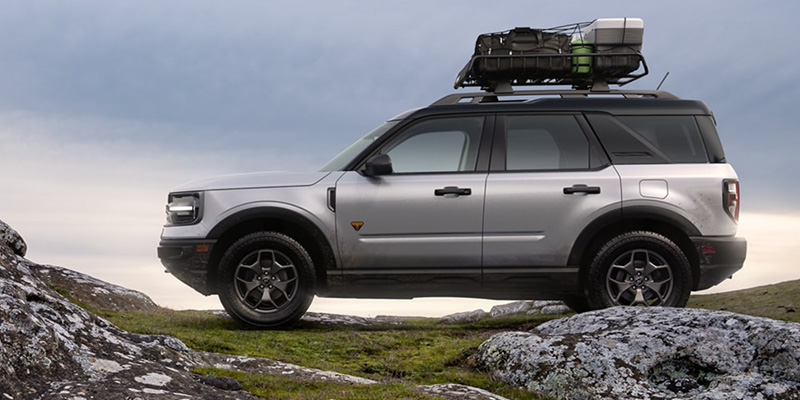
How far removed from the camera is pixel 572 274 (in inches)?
330

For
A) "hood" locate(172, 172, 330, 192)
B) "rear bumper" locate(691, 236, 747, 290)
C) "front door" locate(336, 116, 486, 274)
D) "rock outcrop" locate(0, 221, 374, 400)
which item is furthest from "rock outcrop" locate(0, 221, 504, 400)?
"rear bumper" locate(691, 236, 747, 290)

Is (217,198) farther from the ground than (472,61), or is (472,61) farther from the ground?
(472,61)

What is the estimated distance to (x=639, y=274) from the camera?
852 centimetres

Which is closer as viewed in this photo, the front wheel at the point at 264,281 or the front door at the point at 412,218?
the front door at the point at 412,218

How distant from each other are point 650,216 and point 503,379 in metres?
3.24

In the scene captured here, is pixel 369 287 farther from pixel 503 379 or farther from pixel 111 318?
pixel 111 318


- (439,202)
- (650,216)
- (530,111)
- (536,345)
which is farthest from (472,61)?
(536,345)

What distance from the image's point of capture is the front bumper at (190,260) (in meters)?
8.56

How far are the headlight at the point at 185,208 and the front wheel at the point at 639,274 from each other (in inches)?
169

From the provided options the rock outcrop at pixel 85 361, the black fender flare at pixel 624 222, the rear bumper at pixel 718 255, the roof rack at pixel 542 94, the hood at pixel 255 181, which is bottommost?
the rock outcrop at pixel 85 361

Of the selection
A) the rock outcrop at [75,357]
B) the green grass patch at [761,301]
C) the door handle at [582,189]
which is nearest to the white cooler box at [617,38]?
the door handle at [582,189]

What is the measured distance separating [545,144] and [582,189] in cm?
67

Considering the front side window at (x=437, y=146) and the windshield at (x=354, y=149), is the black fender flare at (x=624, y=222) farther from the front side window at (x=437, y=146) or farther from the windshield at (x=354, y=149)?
the windshield at (x=354, y=149)

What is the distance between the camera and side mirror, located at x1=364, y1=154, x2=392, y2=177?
319 inches
